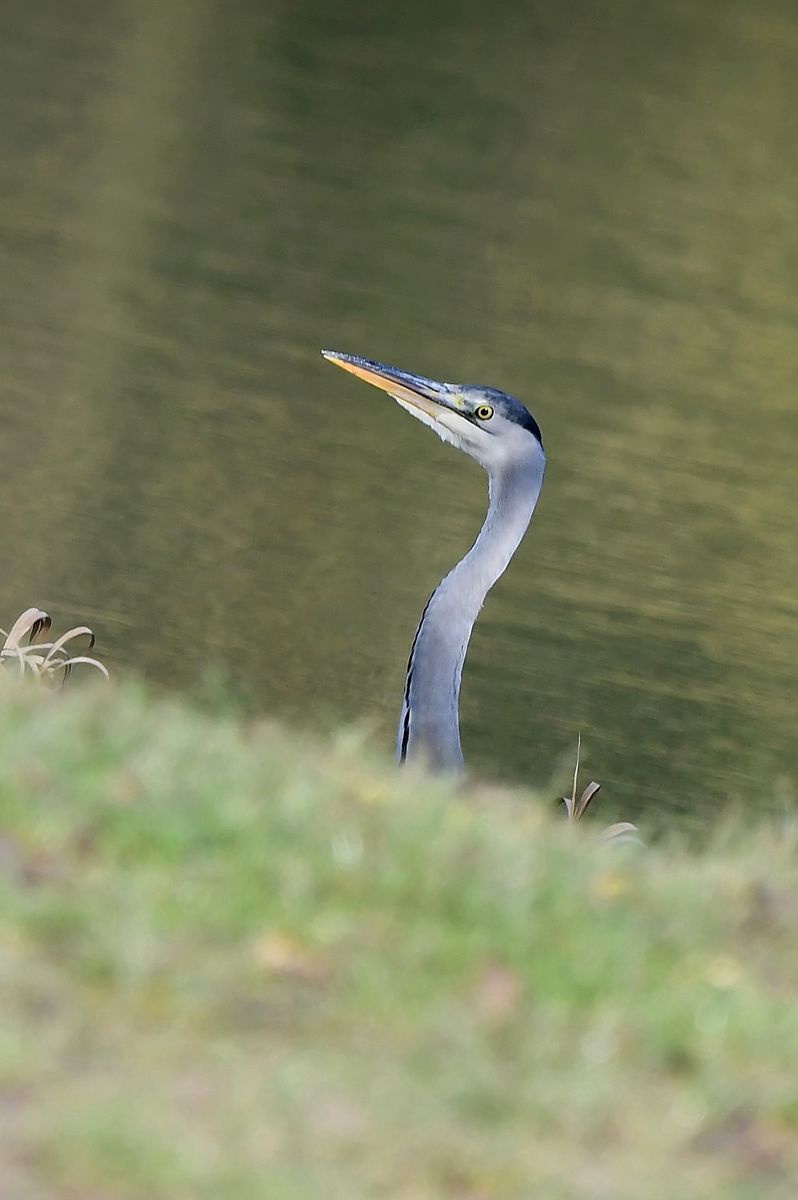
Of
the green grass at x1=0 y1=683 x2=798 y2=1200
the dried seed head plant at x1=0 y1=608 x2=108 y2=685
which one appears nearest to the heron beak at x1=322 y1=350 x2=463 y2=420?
the dried seed head plant at x1=0 y1=608 x2=108 y2=685

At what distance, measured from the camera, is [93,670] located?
13.8 m

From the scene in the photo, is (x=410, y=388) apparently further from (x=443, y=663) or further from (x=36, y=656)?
(x=36, y=656)

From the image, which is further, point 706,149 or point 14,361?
point 706,149

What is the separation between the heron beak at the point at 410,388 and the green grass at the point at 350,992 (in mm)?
4163

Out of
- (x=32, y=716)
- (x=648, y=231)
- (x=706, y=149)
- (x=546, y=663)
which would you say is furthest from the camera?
(x=706, y=149)

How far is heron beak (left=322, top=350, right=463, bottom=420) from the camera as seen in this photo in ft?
31.0

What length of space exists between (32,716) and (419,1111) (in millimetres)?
1723

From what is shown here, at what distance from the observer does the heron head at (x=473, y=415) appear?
30.7 ft

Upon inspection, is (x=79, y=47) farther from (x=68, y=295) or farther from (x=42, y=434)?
(x=42, y=434)

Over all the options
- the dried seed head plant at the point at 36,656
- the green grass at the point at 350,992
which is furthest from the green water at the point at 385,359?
the green grass at the point at 350,992

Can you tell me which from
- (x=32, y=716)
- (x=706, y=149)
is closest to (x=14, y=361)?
(x=32, y=716)

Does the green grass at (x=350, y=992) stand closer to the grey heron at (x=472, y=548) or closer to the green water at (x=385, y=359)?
the grey heron at (x=472, y=548)

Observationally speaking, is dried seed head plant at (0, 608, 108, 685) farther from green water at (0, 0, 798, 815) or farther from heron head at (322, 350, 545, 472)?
green water at (0, 0, 798, 815)

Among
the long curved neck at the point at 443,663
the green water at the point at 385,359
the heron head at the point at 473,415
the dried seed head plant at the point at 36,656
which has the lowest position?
the green water at the point at 385,359
